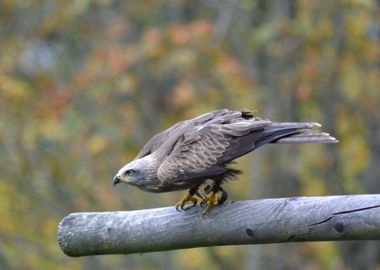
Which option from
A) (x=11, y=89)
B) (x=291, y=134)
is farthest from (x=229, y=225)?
(x=11, y=89)

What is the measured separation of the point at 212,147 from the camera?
4734mm

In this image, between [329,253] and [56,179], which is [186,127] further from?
[329,253]

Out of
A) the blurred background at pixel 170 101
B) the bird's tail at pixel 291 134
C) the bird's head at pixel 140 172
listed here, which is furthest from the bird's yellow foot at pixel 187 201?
the blurred background at pixel 170 101

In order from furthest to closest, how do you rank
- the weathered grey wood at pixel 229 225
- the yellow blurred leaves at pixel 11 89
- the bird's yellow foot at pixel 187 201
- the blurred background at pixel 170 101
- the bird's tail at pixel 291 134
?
the blurred background at pixel 170 101
the yellow blurred leaves at pixel 11 89
the bird's yellow foot at pixel 187 201
the bird's tail at pixel 291 134
the weathered grey wood at pixel 229 225

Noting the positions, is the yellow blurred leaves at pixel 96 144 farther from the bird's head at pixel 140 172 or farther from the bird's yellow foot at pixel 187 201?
the bird's yellow foot at pixel 187 201

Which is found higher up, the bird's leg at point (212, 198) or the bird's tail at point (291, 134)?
the bird's tail at point (291, 134)

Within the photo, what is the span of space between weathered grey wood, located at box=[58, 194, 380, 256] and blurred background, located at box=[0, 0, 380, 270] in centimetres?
515

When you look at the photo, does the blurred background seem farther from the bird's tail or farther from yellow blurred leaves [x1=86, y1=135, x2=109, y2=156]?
the bird's tail

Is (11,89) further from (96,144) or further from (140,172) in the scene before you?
(140,172)

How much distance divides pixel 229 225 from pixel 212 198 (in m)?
0.33

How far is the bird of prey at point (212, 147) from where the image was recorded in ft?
15.5

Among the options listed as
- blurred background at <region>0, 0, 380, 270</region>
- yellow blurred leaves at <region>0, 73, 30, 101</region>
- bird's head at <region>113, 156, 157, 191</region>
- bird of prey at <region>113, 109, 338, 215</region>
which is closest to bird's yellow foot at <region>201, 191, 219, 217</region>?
bird of prey at <region>113, 109, 338, 215</region>

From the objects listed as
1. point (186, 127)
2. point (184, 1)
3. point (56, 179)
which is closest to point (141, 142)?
point (56, 179)

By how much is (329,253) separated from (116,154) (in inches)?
99.1
